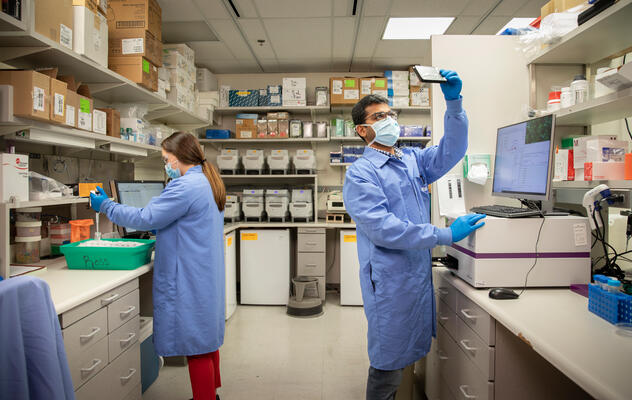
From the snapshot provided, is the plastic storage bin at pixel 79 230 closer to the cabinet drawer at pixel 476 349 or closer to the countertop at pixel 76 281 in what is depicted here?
the countertop at pixel 76 281

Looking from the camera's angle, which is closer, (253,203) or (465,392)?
(465,392)

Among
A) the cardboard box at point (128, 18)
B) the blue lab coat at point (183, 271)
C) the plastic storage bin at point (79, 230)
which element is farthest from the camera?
the cardboard box at point (128, 18)

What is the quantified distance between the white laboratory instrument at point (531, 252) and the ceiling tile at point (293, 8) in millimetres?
2217

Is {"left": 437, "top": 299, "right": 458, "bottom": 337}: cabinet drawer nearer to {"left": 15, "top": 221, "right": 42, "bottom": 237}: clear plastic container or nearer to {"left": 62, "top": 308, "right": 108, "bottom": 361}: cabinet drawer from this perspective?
{"left": 62, "top": 308, "right": 108, "bottom": 361}: cabinet drawer

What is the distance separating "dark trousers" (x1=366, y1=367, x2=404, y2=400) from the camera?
4.89 ft

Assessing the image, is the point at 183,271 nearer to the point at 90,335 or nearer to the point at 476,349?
the point at 90,335

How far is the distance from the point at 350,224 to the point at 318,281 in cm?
67

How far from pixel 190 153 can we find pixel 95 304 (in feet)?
2.66

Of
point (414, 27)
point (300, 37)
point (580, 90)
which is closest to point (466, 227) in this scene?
point (580, 90)

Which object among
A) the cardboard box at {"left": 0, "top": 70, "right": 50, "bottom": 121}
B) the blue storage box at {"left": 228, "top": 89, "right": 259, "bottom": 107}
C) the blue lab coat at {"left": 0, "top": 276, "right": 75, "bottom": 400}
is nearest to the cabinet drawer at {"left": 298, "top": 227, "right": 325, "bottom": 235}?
the blue storage box at {"left": 228, "top": 89, "right": 259, "bottom": 107}

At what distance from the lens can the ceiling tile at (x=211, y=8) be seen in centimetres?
275

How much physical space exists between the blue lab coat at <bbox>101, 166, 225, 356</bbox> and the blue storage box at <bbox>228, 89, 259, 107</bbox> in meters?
2.43

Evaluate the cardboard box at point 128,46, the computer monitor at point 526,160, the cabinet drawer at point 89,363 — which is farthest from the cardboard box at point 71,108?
the computer monitor at point 526,160

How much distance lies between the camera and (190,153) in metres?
1.85
